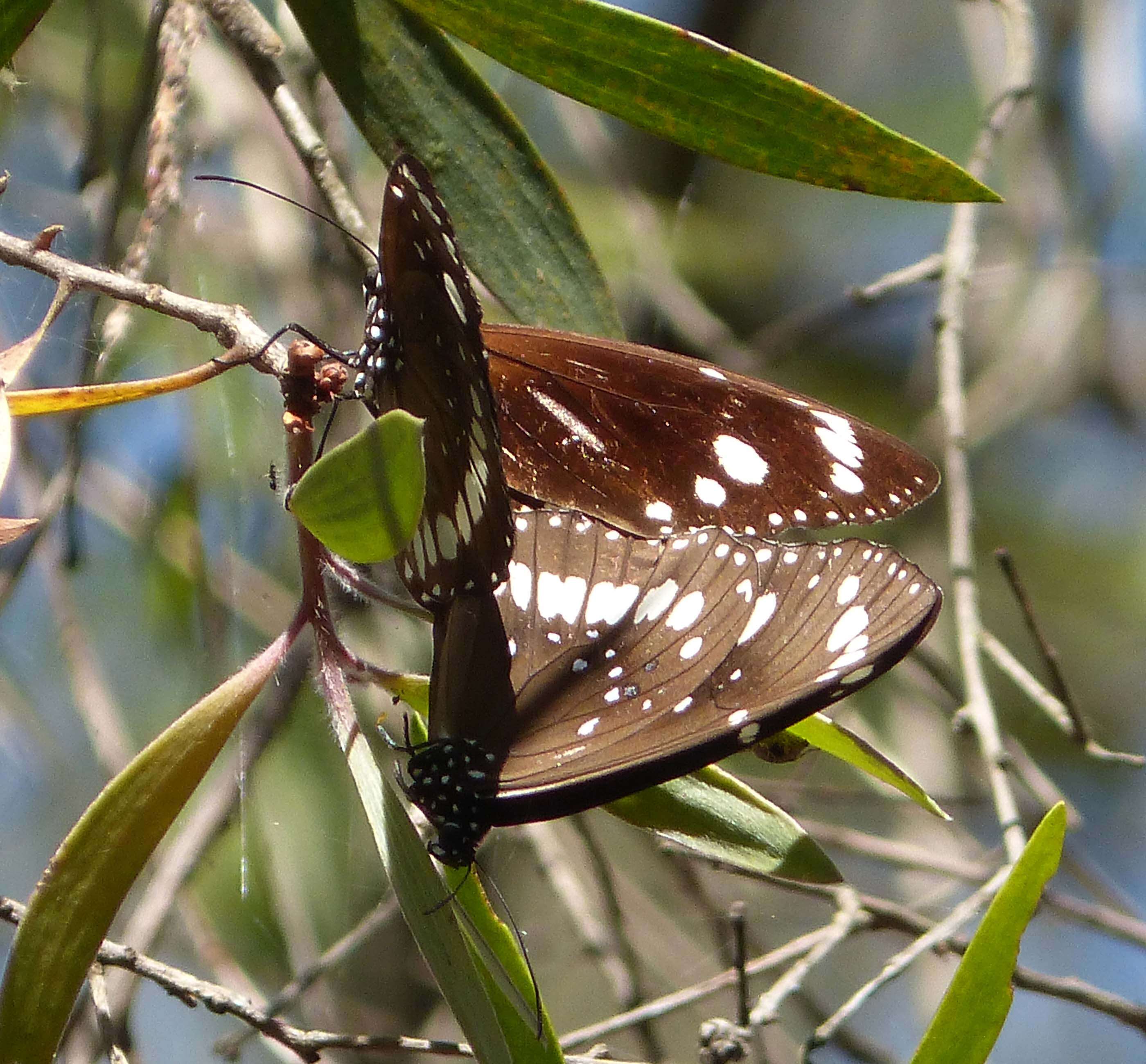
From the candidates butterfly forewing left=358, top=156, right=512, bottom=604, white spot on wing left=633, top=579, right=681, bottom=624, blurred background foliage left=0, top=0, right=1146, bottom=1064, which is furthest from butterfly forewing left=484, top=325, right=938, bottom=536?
blurred background foliage left=0, top=0, right=1146, bottom=1064

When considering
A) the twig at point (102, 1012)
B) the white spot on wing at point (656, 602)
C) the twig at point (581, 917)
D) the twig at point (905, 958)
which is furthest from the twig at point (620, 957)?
the twig at point (102, 1012)

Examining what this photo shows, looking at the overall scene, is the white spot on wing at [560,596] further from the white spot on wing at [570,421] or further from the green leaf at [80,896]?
the green leaf at [80,896]

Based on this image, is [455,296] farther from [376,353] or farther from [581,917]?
[581,917]

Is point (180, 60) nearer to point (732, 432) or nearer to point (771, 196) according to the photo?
point (732, 432)

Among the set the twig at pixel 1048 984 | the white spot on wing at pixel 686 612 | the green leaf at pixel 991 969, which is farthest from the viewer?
the twig at pixel 1048 984

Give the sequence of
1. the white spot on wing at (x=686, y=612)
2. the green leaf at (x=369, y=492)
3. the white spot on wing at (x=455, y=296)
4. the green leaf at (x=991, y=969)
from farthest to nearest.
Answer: the white spot on wing at (x=686, y=612) → the white spot on wing at (x=455, y=296) → the green leaf at (x=991, y=969) → the green leaf at (x=369, y=492)

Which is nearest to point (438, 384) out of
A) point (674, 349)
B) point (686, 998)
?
point (686, 998)

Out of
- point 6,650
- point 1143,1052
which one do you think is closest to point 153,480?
point 6,650
